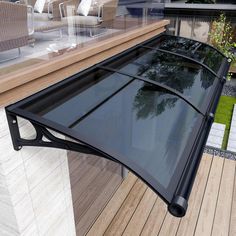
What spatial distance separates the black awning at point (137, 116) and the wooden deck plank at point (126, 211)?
5.98 feet

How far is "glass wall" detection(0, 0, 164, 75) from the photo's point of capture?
85.1 inches

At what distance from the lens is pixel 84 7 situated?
3.96 metres

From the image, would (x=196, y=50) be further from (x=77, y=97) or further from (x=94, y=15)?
(x=77, y=97)

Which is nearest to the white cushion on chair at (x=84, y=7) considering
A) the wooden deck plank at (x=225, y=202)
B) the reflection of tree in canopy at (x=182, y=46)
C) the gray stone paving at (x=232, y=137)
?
the reflection of tree in canopy at (x=182, y=46)

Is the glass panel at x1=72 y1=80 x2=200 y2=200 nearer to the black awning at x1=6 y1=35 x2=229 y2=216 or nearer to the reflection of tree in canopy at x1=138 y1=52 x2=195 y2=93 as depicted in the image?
the black awning at x1=6 y1=35 x2=229 y2=216

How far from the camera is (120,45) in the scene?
2945 mm

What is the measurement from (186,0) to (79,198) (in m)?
11.6

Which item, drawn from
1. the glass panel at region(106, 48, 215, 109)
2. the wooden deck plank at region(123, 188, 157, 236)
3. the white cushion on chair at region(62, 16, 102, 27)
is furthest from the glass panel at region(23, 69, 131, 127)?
the wooden deck plank at region(123, 188, 157, 236)

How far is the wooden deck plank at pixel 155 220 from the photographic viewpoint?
3297 mm

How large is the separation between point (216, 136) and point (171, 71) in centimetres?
343

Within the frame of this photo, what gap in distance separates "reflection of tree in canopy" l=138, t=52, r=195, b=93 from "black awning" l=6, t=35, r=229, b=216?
13 mm

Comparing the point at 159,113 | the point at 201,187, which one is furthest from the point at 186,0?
the point at 159,113

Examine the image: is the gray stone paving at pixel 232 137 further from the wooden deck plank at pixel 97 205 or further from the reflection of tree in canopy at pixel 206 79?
the wooden deck plank at pixel 97 205

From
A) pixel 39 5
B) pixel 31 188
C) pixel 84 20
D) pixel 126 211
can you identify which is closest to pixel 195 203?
pixel 126 211
